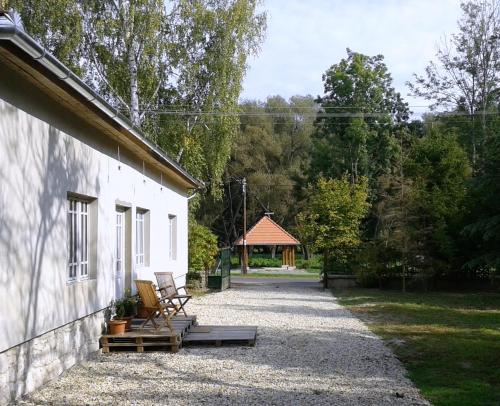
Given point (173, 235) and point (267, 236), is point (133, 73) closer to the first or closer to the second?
point (173, 235)

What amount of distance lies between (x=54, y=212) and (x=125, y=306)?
12.1 ft

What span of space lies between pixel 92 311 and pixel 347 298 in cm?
1358

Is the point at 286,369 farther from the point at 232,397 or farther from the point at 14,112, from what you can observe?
the point at 14,112

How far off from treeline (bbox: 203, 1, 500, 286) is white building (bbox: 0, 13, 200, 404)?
263 inches

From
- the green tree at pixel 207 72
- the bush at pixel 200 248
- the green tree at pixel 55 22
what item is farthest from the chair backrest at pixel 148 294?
the bush at pixel 200 248

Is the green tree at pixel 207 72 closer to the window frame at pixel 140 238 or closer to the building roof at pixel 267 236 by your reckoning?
the window frame at pixel 140 238

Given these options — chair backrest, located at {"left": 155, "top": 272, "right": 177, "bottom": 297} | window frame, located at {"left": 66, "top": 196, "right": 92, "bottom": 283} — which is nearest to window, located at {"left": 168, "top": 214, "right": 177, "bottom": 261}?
chair backrest, located at {"left": 155, "top": 272, "right": 177, "bottom": 297}

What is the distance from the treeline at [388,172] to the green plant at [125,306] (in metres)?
6.46

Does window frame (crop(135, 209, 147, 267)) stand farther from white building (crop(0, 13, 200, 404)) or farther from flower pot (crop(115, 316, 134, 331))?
flower pot (crop(115, 316, 134, 331))

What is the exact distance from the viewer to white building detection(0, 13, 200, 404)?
6773 millimetres

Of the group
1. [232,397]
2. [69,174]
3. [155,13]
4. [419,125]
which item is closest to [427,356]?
[232,397]

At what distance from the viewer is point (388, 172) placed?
33.7 meters

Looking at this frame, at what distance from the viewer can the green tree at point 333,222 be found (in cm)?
2628

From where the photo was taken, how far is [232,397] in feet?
23.9
